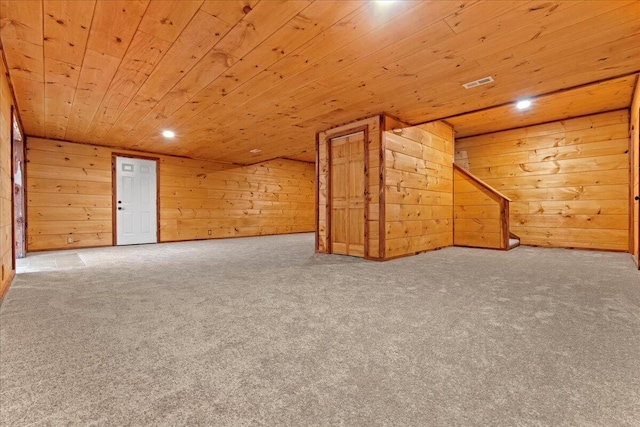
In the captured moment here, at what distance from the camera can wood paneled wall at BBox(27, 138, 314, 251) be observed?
575 centimetres

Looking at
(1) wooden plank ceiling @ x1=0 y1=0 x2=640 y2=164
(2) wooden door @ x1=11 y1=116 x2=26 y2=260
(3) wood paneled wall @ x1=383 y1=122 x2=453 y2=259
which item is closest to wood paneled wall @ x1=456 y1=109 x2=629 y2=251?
(3) wood paneled wall @ x1=383 y1=122 x2=453 y2=259

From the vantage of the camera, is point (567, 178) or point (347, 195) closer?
point (347, 195)

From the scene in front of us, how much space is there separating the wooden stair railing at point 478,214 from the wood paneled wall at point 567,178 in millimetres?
825

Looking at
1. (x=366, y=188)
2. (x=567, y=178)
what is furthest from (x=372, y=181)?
(x=567, y=178)

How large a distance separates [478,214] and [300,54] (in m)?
4.64

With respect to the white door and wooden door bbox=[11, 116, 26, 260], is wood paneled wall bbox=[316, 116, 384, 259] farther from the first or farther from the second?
wooden door bbox=[11, 116, 26, 260]

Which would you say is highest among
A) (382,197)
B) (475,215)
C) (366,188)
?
(366,188)

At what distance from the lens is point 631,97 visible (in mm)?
4602

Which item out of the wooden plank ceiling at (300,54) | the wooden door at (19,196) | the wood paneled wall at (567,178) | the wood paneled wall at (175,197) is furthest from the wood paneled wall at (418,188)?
the wooden door at (19,196)

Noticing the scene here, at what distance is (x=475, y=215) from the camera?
574 cm

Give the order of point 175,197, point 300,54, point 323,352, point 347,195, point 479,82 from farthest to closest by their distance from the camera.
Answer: point 175,197
point 347,195
point 479,82
point 300,54
point 323,352

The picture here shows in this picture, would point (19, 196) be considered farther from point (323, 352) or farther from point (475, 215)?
point (475, 215)

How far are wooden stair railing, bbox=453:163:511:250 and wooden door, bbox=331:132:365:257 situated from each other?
2527 mm

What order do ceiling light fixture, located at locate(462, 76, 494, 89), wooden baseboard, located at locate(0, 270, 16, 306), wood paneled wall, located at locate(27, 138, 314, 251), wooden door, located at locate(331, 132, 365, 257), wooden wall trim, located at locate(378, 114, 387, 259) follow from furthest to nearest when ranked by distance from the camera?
wood paneled wall, located at locate(27, 138, 314, 251) < wooden door, located at locate(331, 132, 365, 257) < wooden wall trim, located at locate(378, 114, 387, 259) < ceiling light fixture, located at locate(462, 76, 494, 89) < wooden baseboard, located at locate(0, 270, 16, 306)
